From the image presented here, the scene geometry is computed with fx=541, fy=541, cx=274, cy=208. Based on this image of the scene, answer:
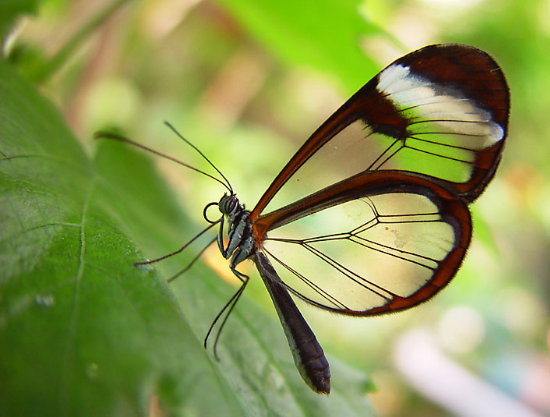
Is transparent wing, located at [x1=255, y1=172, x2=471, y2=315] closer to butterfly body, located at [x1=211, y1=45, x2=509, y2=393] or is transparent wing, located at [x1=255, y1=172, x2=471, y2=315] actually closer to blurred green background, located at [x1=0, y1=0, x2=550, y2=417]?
butterfly body, located at [x1=211, y1=45, x2=509, y2=393]

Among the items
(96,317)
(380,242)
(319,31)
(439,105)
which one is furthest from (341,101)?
(96,317)

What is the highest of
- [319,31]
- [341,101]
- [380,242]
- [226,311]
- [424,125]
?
[341,101]

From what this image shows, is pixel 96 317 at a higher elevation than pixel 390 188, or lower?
lower

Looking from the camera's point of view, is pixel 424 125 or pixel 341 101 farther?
pixel 341 101

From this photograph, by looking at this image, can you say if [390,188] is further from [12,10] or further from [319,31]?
[12,10]

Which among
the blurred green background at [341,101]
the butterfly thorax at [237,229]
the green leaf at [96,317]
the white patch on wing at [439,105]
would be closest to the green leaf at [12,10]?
the green leaf at [96,317]

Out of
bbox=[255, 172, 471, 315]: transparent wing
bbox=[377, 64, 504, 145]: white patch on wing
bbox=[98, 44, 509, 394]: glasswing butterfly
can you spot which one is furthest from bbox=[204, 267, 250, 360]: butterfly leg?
bbox=[377, 64, 504, 145]: white patch on wing
